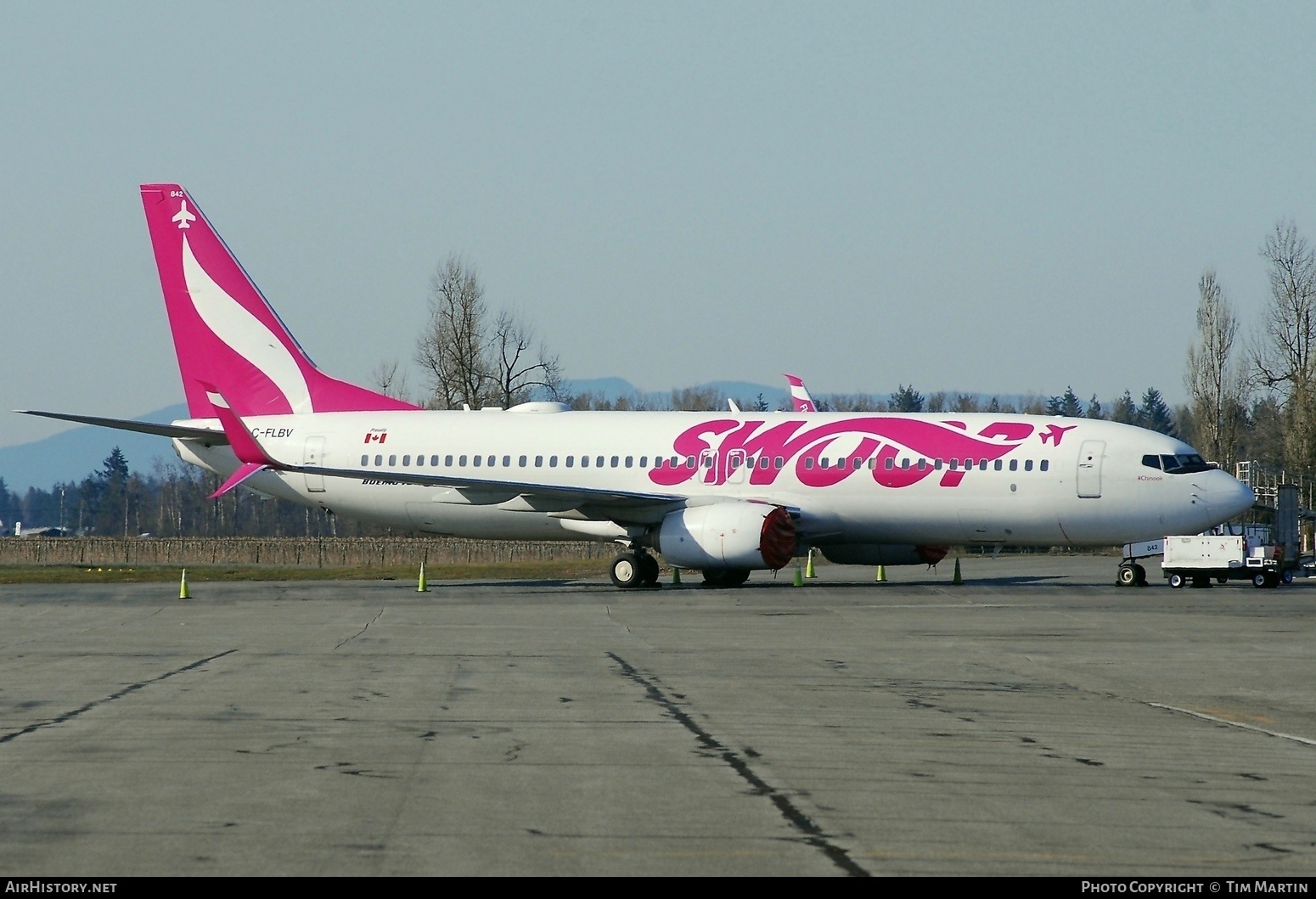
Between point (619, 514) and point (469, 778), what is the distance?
87.4 feet

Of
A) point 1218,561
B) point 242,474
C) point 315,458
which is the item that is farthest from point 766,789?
point 315,458

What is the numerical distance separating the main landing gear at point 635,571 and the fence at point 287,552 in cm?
2421

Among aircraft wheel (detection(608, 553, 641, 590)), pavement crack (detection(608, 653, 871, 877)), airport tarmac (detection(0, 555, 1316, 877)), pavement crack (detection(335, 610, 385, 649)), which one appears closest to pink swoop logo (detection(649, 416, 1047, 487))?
aircraft wheel (detection(608, 553, 641, 590))

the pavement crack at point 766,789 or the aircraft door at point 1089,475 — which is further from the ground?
the aircraft door at point 1089,475

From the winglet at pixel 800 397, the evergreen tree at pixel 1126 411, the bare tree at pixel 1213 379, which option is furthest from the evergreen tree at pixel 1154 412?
the winglet at pixel 800 397

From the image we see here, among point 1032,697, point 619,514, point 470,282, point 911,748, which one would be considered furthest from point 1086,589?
point 470,282

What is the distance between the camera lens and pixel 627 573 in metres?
36.6

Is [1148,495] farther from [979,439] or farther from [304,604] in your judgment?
[304,604]

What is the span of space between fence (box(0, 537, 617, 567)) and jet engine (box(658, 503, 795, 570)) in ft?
85.9

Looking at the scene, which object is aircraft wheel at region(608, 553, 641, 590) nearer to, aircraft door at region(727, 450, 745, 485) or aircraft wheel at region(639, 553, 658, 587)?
aircraft wheel at region(639, 553, 658, 587)

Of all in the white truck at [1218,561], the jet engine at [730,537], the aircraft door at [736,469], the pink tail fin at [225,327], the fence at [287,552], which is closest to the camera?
the jet engine at [730,537]

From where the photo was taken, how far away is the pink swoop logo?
34.4 m

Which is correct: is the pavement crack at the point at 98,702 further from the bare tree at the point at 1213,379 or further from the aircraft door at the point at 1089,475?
the bare tree at the point at 1213,379

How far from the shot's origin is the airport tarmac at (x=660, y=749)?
300 inches
